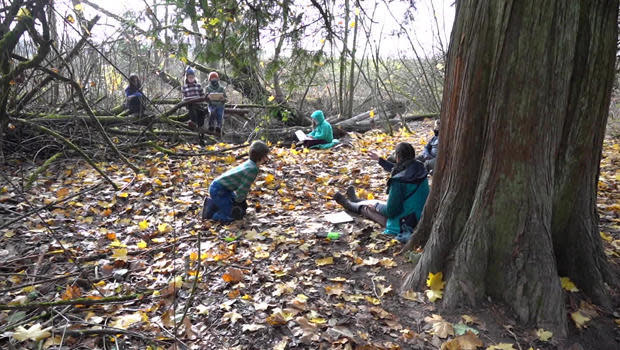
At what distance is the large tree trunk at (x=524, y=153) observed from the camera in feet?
8.16

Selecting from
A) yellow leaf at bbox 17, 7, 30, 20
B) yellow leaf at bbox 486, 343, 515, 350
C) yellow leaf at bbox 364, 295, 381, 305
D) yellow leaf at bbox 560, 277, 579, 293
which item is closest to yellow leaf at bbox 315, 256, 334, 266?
yellow leaf at bbox 364, 295, 381, 305

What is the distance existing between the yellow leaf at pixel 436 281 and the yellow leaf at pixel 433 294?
28mm

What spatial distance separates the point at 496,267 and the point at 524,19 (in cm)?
173

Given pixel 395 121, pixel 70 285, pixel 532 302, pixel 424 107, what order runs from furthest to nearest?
pixel 424 107
pixel 395 121
pixel 70 285
pixel 532 302

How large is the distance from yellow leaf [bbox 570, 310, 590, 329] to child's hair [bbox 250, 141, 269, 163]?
135 inches

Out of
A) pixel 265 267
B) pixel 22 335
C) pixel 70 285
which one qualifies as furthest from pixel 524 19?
pixel 70 285

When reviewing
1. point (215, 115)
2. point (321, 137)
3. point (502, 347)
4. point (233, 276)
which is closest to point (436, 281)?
point (502, 347)

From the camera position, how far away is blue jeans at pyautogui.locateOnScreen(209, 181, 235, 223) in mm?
4629

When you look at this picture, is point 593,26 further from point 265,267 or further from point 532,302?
point 265,267

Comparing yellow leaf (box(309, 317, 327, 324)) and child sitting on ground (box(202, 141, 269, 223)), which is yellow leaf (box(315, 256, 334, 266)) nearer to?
yellow leaf (box(309, 317, 327, 324))

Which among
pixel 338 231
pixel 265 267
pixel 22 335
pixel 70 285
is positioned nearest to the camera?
pixel 22 335

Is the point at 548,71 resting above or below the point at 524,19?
below

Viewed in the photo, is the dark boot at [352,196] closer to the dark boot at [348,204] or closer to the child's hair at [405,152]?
the dark boot at [348,204]

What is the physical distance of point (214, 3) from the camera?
198 inches
